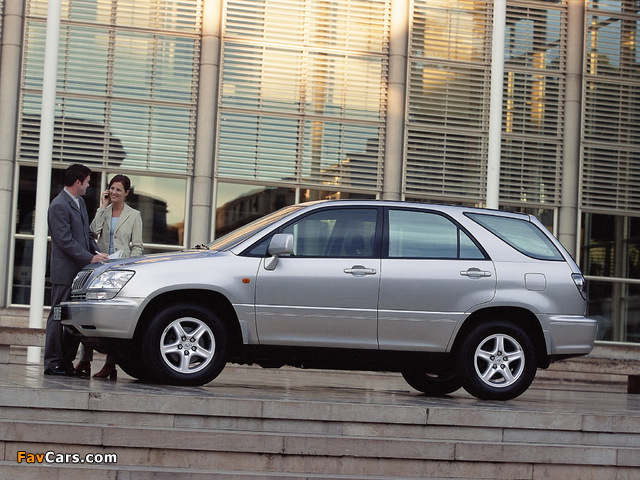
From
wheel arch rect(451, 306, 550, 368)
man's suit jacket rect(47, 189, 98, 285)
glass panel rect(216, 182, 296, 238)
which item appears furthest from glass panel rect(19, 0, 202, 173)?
wheel arch rect(451, 306, 550, 368)

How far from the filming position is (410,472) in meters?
7.68

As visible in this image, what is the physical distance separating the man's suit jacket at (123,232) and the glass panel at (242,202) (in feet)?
27.3

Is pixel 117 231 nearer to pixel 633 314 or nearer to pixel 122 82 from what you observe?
pixel 122 82

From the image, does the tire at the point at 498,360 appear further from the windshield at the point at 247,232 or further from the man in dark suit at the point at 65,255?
the man in dark suit at the point at 65,255

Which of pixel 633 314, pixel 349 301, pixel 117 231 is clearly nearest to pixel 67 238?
pixel 117 231

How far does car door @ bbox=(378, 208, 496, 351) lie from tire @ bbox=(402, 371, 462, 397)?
4.36ft

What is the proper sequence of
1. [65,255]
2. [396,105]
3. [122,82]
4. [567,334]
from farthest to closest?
[396,105] < [122,82] < [65,255] < [567,334]

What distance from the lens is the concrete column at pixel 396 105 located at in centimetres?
2030

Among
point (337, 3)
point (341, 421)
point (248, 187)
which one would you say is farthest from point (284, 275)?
point (337, 3)

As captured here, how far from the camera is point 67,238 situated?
1051 centimetres

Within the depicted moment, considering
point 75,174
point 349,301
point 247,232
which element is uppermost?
point 75,174

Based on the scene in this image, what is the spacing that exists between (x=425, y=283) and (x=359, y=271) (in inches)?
23.5

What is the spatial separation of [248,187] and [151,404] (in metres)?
12.1

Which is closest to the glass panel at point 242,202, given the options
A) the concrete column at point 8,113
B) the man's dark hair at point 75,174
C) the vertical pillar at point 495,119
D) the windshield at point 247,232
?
the concrete column at point 8,113
